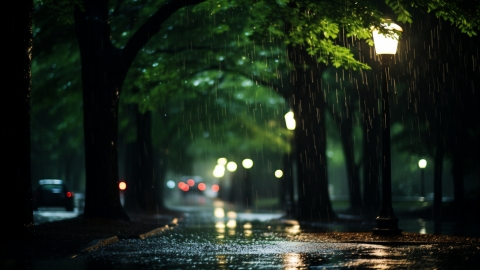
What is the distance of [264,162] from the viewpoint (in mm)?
65938

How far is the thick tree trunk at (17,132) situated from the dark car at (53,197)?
89.7 ft

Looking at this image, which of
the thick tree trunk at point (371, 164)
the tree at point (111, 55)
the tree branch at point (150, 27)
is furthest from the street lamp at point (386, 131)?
the thick tree trunk at point (371, 164)

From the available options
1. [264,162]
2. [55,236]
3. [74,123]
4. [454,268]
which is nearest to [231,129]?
[74,123]

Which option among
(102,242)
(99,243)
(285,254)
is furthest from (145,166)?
(285,254)

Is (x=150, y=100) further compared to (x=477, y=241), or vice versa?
(x=150, y=100)

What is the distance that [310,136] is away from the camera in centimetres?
3284

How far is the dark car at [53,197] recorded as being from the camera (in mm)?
44812

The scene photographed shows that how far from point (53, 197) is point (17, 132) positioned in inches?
1103

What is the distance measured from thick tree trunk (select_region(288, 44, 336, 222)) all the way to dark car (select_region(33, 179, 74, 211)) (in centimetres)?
1554

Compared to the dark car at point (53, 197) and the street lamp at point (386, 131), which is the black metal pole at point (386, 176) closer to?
the street lamp at point (386, 131)

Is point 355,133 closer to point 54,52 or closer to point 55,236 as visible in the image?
point 54,52

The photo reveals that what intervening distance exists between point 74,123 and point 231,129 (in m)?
9.08

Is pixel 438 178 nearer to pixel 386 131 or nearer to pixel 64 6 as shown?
pixel 386 131

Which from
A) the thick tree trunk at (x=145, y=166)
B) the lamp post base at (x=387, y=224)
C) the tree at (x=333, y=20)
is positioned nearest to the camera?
the lamp post base at (x=387, y=224)
